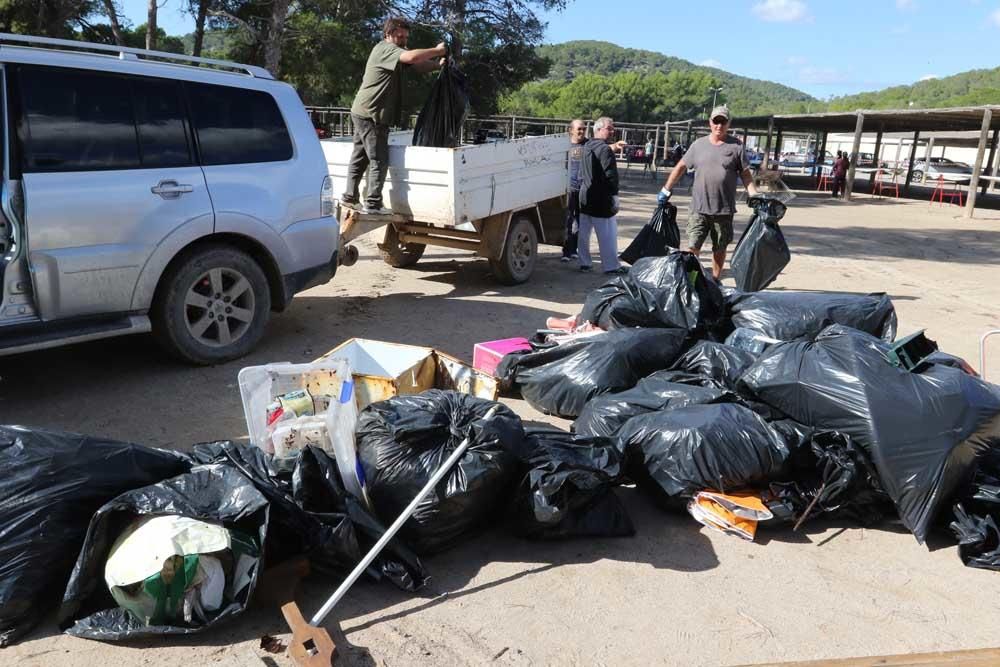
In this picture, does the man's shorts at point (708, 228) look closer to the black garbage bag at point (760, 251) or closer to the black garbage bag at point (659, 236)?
the black garbage bag at point (659, 236)

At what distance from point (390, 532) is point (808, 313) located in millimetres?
3426

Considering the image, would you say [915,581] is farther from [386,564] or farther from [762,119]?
[762,119]

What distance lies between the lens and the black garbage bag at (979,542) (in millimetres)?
3234

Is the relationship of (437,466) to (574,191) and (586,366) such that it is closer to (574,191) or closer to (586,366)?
(586,366)

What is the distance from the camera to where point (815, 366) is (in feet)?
12.3

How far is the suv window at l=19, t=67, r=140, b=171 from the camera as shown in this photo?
4.10m

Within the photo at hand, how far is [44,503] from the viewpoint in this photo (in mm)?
2582

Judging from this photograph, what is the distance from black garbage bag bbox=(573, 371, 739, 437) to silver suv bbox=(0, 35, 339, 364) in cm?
255

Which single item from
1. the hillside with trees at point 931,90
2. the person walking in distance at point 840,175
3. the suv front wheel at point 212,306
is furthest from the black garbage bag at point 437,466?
the hillside with trees at point 931,90

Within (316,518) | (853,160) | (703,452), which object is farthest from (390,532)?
(853,160)

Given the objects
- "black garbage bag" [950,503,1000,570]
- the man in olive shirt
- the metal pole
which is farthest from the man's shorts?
the metal pole

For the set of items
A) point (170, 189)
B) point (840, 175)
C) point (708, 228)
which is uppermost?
point (170, 189)

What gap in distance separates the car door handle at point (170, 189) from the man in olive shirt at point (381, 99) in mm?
2650

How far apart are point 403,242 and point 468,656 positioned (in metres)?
6.08
